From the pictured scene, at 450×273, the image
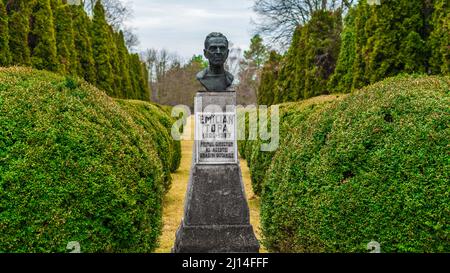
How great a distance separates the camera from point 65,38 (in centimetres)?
1441

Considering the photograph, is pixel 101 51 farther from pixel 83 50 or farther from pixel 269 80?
pixel 269 80

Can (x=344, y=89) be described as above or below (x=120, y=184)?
above

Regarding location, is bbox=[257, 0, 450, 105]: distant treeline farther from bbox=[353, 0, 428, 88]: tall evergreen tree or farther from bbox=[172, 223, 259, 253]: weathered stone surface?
bbox=[172, 223, 259, 253]: weathered stone surface

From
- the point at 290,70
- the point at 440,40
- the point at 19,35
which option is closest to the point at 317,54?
the point at 290,70

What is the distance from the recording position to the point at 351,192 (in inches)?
168

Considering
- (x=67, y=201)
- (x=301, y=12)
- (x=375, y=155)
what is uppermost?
(x=301, y=12)

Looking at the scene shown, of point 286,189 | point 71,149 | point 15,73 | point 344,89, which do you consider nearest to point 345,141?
point 286,189

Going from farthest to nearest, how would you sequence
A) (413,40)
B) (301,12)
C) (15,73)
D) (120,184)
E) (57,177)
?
(301,12) → (413,40) → (15,73) → (120,184) → (57,177)

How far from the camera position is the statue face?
6.18 m

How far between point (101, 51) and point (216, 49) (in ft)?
48.3

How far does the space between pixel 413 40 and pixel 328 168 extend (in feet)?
24.5

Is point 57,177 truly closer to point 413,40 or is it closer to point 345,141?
point 345,141

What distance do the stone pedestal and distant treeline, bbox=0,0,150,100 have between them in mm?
5564

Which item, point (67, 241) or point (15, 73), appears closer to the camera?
point (67, 241)
